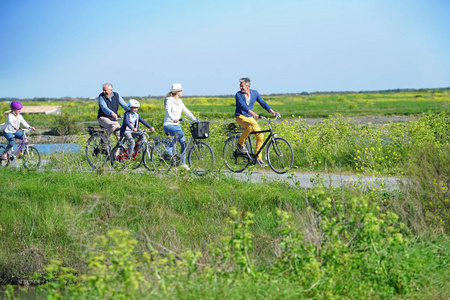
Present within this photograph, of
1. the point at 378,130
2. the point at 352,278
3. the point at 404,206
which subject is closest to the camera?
the point at 352,278

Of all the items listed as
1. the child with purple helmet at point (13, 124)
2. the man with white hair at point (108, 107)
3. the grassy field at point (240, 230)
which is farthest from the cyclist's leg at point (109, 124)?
the child with purple helmet at point (13, 124)

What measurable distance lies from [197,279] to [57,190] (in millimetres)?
7196

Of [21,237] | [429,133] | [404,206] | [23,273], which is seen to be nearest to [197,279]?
[404,206]

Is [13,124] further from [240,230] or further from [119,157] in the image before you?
[240,230]

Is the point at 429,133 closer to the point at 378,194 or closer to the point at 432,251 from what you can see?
the point at 378,194

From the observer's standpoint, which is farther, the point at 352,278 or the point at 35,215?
the point at 35,215

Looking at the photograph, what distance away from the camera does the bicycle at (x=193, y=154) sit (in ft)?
39.9

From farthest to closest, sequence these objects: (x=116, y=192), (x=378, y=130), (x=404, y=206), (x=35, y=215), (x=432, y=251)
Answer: (x=378, y=130)
(x=116, y=192)
(x=35, y=215)
(x=404, y=206)
(x=432, y=251)

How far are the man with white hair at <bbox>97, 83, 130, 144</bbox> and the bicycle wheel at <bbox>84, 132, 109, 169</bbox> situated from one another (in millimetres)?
447

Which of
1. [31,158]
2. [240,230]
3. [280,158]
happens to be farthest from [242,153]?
[240,230]

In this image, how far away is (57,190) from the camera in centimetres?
1213

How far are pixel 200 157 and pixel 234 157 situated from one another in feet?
4.33

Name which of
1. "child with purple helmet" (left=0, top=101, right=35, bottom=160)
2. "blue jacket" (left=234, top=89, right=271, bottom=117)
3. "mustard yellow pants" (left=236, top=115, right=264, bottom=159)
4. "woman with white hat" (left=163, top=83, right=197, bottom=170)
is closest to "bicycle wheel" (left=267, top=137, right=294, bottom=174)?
"mustard yellow pants" (left=236, top=115, right=264, bottom=159)

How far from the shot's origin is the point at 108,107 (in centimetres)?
1322
